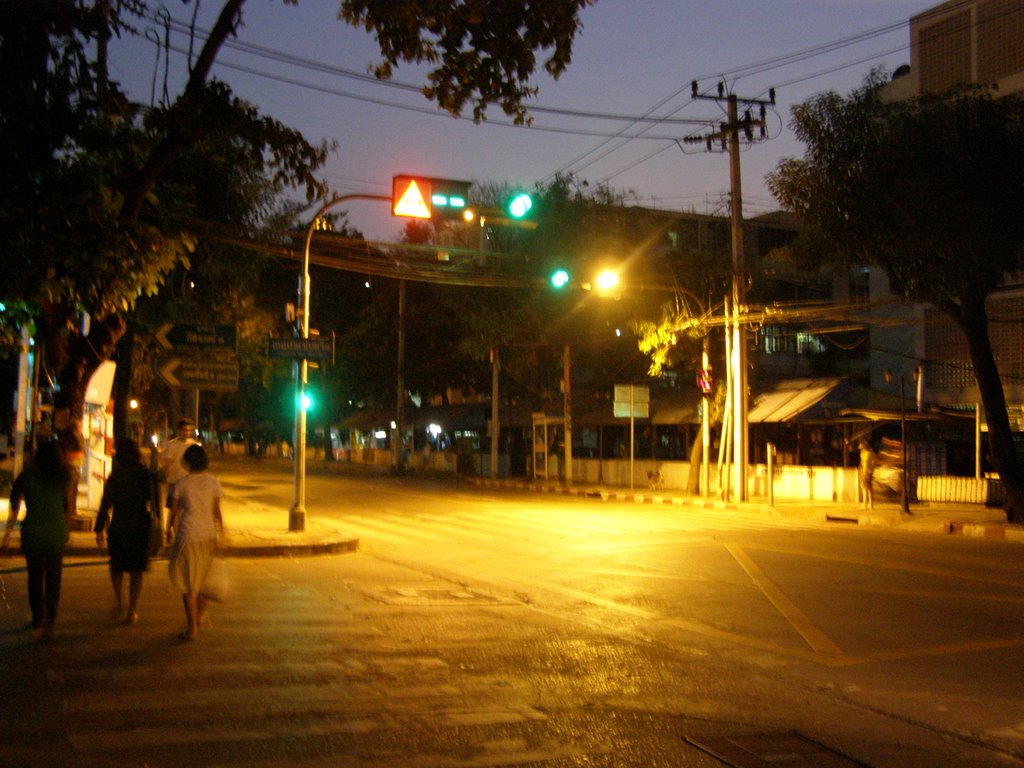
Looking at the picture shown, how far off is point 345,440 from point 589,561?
213 ft

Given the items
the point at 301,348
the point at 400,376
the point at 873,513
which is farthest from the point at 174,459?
the point at 400,376

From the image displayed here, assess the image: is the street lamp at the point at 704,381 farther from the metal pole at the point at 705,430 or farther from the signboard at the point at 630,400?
the signboard at the point at 630,400

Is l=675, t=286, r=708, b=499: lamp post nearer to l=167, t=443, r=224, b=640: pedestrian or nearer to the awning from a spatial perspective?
the awning

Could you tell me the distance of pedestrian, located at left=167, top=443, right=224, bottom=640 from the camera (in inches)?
352

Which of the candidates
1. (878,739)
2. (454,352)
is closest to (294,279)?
(454,352)

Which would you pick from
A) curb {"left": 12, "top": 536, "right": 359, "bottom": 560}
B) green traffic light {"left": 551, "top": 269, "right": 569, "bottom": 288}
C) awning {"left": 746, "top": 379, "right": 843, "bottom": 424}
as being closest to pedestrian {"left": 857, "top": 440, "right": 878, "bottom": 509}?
awning {"left": 746, "top": 379, "right": 843, "bottom": 424}

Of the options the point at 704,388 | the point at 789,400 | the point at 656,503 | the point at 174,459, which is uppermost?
the point at 704,388

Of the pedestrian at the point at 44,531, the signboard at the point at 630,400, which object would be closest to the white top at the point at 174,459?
the pedestrian at the point at 44,531

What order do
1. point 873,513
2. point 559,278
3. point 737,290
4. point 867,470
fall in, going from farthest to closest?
point 737,290 → point 867,470 → point 873,513 → point 559,278

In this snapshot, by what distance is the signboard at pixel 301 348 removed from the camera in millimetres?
18375

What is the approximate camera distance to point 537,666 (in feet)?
27.2

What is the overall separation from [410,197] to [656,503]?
1958cm

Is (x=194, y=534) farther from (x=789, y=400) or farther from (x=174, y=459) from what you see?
(x=789, y=400)

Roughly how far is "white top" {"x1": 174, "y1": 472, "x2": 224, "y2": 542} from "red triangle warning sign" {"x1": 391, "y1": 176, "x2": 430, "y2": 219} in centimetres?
513
